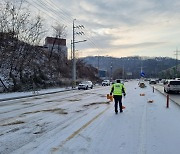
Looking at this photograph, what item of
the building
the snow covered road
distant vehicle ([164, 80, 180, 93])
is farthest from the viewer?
the building

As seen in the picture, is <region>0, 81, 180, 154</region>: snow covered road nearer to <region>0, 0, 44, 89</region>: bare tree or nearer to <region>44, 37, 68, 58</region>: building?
<region>0, 0, 44, 89</region>: bare tree

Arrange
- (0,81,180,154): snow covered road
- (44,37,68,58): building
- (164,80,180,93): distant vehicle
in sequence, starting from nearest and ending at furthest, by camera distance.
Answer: (0,81,180,154): snow covered road < (164,80,180,93): distant vehicle < (44,37,68,58): building

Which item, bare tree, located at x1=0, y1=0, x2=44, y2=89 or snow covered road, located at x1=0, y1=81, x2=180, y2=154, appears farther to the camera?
bare tree, located at x1=0, y1=0, x2=44, y2=89

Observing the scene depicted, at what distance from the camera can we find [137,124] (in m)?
11.7

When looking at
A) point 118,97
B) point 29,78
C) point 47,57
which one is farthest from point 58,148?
point 47,57

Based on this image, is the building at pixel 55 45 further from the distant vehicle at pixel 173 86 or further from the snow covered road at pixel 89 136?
the snow covered road at pixel 89 136

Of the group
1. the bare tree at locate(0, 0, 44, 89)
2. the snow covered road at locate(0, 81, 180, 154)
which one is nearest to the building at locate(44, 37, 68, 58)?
the bare tree at locate(0, 0, 44, 89)

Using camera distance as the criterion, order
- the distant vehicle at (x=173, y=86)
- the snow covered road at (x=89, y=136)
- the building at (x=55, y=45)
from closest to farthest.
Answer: the snow covered road at (x=89, y=136)
the distant vehicle at (x=173, y=86)
the building at (x=55, y=45)

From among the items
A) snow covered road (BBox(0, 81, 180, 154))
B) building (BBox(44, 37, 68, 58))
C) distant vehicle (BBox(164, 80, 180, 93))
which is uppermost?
building (BBox(44, 37, 68, 58))

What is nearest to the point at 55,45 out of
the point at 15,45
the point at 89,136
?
the point at 15,45

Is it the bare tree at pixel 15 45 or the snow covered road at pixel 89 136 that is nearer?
the snow covered road at pixel 89 136

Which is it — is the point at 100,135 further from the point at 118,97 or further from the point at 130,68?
the point at 130,68

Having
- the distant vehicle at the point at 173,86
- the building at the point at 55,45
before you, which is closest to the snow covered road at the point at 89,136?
the distant vehicle at the point at 173,86

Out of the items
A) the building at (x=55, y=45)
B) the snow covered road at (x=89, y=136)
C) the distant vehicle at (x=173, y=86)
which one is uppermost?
the building at (x=55, y=45)
